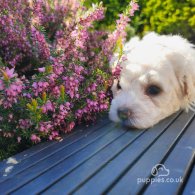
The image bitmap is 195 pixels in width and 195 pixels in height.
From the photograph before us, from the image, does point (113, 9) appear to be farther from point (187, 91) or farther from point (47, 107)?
point (47, 107)

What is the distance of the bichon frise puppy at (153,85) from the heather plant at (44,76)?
0.17 metres

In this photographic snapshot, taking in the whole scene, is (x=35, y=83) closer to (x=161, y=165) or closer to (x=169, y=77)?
(x=161, y=165)

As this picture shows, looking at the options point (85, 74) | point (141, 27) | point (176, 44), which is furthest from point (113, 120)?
point (141, 27)

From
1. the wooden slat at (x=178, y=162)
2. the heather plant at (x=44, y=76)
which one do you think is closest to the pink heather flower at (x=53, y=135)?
the heather plant at (x=44, y=76)

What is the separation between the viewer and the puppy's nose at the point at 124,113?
3.64 m

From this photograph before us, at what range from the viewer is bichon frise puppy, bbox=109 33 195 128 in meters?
3.75

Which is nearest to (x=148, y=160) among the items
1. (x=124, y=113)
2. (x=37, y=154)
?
(x=37, y=154)

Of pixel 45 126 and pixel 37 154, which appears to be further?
pixel 45 126

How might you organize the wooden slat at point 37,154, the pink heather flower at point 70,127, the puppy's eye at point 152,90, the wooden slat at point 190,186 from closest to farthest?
1. the wooden slat at point 190,186
2. the wooden slat at point 37,154
3. the pink heather flower at point 70,127
4. the puppy's eye at point 152,90

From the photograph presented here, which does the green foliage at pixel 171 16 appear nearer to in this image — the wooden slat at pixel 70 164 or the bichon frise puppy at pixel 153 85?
the bichon frise puppy at pixel 153 85

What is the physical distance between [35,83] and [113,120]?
3.07 feet

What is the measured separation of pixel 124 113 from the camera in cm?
368

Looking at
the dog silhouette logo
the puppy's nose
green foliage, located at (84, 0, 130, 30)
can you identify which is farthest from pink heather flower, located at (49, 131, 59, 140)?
green foliage, located at (84, 0, 130, 30)
